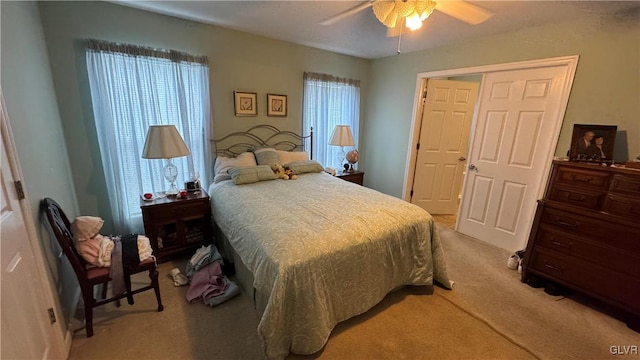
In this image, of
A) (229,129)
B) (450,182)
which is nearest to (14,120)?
(229,129)

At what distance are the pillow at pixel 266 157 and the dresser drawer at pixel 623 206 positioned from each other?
310cm

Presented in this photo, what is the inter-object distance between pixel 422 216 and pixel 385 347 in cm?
101

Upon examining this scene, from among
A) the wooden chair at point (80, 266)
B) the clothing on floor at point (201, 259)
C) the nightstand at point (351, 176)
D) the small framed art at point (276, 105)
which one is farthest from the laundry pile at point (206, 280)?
the nightstand at point (351, 176)

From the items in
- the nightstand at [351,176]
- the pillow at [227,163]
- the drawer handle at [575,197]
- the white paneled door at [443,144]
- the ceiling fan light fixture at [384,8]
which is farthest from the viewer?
the nightstand at [351,176]

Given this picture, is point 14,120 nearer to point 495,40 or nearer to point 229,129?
point 229,129

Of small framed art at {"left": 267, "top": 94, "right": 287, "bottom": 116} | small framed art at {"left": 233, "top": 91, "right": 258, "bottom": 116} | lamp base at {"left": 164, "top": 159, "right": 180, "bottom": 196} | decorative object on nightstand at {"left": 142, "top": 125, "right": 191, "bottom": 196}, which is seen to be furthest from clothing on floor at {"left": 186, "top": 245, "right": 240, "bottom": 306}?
small framed art at {"left": 267, "top": 94, "right": 287, "bottom": 116}

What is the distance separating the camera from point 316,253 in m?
1.55

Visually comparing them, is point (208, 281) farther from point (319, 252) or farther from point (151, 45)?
point (151, 45)

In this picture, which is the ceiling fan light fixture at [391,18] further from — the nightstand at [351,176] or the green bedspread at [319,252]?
the nightstand at [351,176]

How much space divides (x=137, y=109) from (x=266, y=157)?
55.4 inches

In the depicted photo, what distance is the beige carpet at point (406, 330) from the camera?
1652 mm

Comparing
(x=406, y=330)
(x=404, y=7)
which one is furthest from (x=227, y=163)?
(x=406, y=330)

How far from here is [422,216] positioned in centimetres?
212

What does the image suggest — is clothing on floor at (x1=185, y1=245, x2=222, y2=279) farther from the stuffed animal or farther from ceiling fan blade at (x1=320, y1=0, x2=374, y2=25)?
ceiling fan blade at (x1=320, y1=0, x2=374, y2=25)
